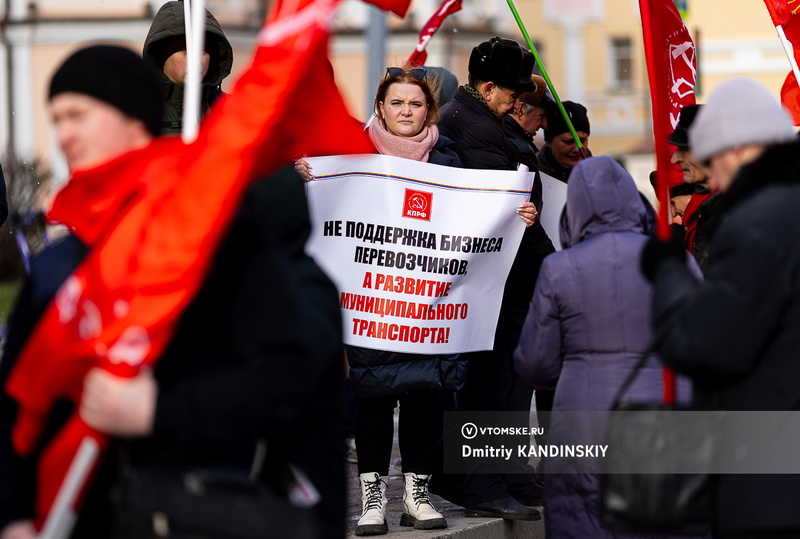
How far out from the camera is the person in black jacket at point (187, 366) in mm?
2926

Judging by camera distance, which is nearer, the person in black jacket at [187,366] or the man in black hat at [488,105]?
the person in black jacket at [187,366]

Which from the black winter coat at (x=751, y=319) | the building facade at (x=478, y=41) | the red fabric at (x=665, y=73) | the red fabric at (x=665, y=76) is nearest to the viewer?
the black winter coat at (x=751, y=319)

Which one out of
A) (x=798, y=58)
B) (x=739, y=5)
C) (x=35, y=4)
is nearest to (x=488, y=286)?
(x=798, y=58)

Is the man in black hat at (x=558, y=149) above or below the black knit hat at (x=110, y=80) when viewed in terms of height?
above

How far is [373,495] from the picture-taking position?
249 inches

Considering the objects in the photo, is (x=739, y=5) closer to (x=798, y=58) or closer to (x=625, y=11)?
(x=625, y=11)

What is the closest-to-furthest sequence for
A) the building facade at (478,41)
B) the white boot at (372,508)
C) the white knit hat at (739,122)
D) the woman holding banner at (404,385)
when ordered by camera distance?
1. the white knit hat at (739,122)
2. the white boot at (372,508)
3. the woman holding banner at (404,385)
4. the building facade at (478,41)

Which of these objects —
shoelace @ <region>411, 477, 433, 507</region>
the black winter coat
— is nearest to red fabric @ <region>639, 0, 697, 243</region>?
the black winter coat

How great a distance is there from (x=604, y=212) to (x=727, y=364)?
5.43ft

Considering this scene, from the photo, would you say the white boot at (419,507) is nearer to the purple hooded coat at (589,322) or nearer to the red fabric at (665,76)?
the purple hooded coat at (589,322)

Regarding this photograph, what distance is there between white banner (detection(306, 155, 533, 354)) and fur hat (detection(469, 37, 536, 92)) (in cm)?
59

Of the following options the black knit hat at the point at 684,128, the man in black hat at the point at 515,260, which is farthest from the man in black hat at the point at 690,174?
the man in black hat at the point at 515,260

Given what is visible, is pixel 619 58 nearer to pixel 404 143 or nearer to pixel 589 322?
pixel 404 143

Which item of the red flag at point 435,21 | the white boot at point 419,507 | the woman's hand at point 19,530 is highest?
the red flag at point 435,21
